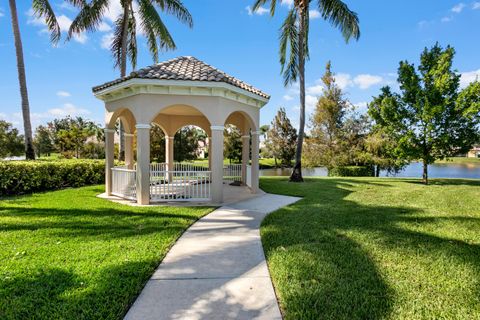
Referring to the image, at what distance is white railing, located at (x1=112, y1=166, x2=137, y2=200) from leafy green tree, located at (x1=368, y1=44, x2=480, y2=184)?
12.6m

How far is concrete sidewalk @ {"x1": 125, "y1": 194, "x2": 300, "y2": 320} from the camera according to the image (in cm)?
290

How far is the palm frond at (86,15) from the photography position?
14.0m

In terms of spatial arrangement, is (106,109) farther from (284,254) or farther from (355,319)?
(355,319)

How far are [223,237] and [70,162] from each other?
995 cm

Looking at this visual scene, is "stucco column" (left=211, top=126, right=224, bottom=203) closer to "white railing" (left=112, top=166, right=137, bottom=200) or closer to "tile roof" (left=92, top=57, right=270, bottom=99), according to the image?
"tile roof" (left=92, top=57, right=270, bottom=99)

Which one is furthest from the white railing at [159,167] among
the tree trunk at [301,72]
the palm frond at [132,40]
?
the palm frond at [132,40]

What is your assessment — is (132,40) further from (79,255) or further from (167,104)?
(79,255)

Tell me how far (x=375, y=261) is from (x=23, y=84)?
15302mm

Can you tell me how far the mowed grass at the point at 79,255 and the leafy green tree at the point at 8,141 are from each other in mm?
26399

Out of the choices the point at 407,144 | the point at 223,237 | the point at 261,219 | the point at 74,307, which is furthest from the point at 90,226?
the point at 407,144

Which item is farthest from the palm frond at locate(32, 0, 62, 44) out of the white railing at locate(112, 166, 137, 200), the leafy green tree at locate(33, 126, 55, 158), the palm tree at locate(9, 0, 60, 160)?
the leafy green tree at locate(33, 126, 55, 158)

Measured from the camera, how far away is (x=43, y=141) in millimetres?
57625

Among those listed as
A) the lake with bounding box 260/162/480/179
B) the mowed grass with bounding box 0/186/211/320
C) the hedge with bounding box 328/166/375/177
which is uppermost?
the hedge with bounding box 328/166/375/177

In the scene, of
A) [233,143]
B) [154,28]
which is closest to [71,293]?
[154,28]
